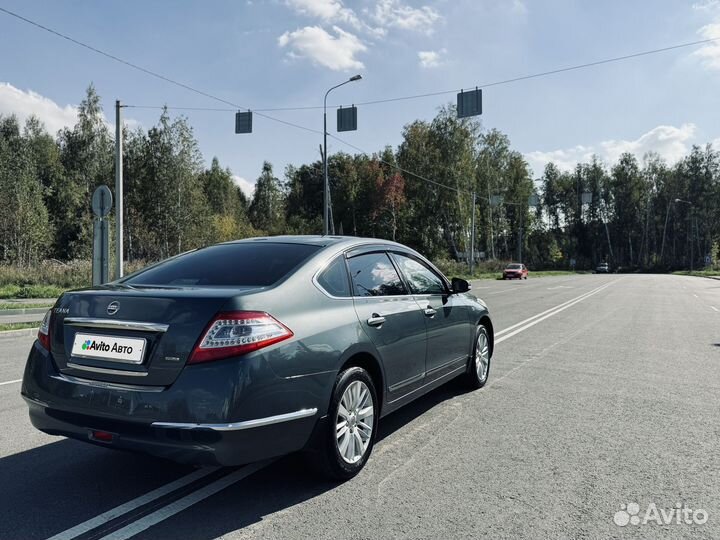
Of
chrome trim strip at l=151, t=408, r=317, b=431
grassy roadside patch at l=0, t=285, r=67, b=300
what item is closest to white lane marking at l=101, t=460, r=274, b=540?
chrome trim strip at l=151, t=408, r=317, b=431

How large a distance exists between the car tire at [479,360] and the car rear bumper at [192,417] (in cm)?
297

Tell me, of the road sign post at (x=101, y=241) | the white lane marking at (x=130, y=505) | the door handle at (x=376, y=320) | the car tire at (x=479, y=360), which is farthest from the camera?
the road sign post at (x=101, y=241)

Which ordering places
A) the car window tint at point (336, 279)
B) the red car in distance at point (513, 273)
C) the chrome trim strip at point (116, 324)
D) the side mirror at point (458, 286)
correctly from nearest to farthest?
the chrome trim strip at point (116, 324) < the car window tint at point (336, 279) < the side mirror at point (458, 286) < the red car in distance at point (513, 273)

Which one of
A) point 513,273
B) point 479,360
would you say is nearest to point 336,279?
point 479,360

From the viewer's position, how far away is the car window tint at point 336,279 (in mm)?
3703

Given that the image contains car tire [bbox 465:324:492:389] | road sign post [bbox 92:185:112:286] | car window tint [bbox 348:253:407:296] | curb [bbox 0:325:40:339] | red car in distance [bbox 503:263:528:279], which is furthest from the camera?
red car in distance [bbox 503:263:528:279]

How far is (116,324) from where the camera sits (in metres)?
3.16

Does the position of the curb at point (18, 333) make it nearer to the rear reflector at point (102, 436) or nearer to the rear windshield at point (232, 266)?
the rear windshield at point (232, 266)

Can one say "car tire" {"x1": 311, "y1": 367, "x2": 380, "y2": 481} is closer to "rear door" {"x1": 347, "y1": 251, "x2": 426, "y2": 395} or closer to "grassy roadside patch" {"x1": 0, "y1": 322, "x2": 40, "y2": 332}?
"rear door" {"x1": 347, "y1": 251, "x2": 426, "y2": 395}

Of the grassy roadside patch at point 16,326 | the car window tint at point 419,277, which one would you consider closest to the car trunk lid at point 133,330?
the car window tint at point 419,277

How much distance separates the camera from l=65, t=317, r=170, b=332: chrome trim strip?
3057 millimetres

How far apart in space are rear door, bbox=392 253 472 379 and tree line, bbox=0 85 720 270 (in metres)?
32.9

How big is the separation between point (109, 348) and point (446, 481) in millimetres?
2234

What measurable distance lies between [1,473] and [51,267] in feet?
82.7
